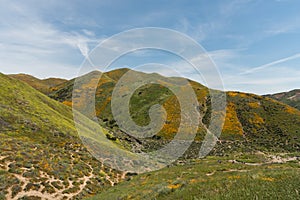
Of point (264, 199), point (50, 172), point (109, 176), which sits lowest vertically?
point (109, 176)

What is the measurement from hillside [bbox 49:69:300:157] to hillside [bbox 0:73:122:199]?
1941 cm

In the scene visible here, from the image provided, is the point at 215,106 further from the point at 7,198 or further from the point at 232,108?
the point at 7,198

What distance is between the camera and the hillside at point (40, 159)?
778 inches

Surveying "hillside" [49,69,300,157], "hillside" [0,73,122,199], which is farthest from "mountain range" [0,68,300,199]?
"hillside" [49,69,300,157]

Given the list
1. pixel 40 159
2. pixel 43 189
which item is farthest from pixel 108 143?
pixel 43 189

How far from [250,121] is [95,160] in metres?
57.8

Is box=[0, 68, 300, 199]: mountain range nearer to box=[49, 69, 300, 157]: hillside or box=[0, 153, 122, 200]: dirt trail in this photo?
box=[0, 153, 122, 200]: dirt trail

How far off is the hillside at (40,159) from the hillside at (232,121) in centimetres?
1941

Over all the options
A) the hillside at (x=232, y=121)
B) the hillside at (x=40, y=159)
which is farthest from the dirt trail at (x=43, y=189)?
the hillside at (x=232, y=121)

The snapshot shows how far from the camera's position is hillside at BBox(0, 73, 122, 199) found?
19750 millimetres

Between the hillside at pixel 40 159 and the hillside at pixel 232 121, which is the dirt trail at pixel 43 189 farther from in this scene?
the hillside at pixel 232 121

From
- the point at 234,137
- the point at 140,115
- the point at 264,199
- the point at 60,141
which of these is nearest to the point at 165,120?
the point at 140,115

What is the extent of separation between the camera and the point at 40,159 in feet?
80.6

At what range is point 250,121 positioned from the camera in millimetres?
71250
